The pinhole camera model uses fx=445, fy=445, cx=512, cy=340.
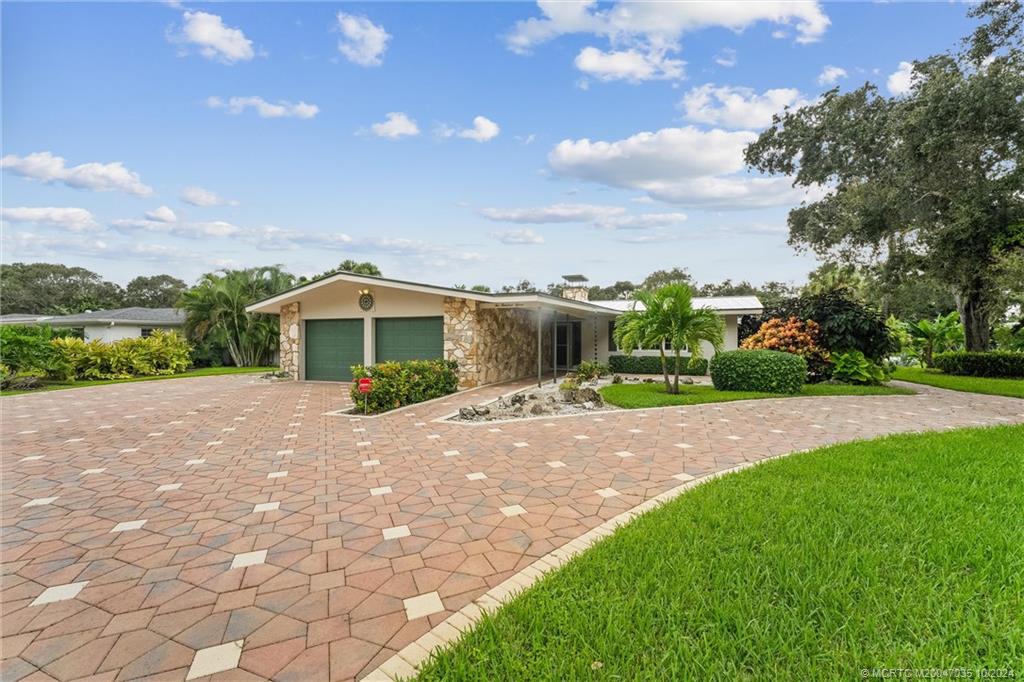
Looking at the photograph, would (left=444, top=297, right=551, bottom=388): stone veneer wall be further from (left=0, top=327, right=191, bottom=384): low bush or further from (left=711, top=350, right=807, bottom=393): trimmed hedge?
(left=0, top=327, right=191, bottom=384): low bush

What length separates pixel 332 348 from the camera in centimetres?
1495

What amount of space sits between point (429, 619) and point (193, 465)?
4.56 m

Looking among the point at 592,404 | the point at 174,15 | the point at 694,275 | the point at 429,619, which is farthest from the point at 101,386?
the point at 694,275

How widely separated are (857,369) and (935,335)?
9719 millimetres

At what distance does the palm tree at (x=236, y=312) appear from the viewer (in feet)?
65.1

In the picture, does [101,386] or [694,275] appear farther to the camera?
[694,275]

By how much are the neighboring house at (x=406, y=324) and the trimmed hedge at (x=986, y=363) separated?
7.01 meters

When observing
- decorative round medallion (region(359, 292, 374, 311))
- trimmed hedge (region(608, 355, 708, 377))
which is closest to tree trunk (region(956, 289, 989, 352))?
trimmed hedge (region(608, 355, 708, 377))

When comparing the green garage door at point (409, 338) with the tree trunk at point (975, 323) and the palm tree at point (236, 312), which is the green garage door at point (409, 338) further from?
the tree trunk at point (975, 323)

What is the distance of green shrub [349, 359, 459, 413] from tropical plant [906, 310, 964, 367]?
64.5ft

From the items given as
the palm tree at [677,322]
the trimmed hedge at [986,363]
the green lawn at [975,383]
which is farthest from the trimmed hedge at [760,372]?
the trimmed hedge at [986,363]

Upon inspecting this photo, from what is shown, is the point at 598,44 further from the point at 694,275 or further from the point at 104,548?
the point at 694,275

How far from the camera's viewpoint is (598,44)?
1140 centimetres

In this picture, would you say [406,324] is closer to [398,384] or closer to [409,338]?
[409,338]
